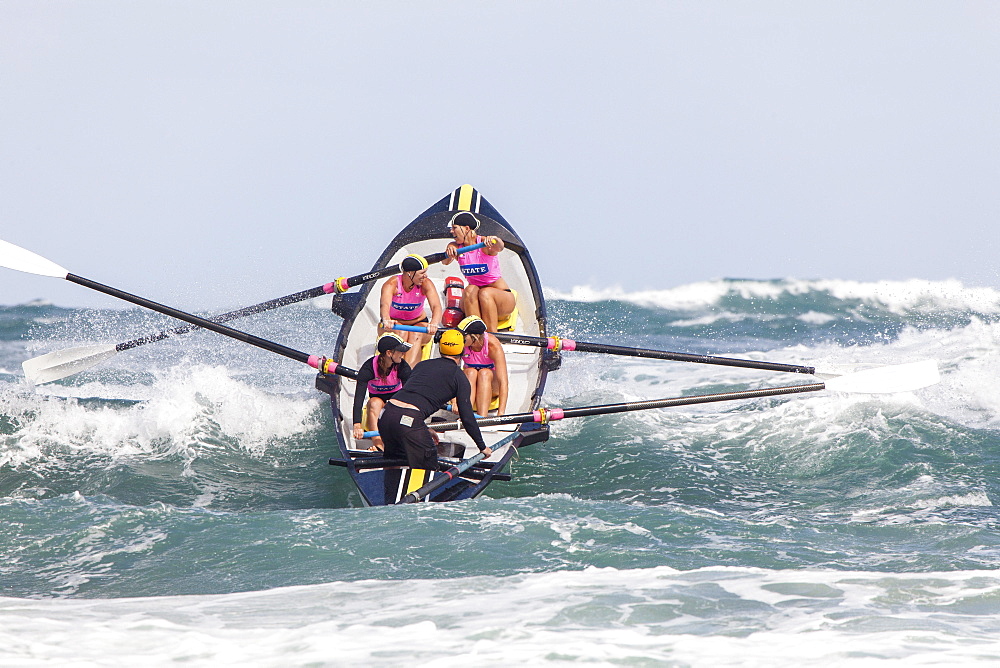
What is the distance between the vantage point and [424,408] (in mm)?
6898

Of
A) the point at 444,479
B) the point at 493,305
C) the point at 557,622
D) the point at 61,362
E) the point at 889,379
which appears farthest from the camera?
the point at 61,362

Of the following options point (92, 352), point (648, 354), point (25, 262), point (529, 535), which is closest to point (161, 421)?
point (92, 352)

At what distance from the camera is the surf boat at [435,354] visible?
275 inches

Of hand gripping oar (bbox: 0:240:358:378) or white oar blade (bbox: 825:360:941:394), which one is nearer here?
A: white oar blade (bbox: 825:360:941:394)

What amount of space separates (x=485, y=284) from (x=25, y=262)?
4.49m

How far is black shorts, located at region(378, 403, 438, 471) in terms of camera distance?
270 inches

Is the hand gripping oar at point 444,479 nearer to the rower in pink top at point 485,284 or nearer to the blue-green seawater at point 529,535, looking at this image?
the blue-green seawater at point 529,535

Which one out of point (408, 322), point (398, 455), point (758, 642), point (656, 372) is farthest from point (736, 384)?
point (758, 642)

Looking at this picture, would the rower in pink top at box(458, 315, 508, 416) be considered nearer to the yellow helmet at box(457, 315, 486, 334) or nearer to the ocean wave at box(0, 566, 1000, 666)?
the yellow helmet at box(457, 315, 486, 334)

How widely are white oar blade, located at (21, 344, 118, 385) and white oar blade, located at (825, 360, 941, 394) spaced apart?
24.2 ft

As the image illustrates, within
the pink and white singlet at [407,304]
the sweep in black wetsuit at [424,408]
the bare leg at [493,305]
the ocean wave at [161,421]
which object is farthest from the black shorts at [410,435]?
the ocean wave at [161,421]

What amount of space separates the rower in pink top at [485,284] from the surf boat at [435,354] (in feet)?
0.76

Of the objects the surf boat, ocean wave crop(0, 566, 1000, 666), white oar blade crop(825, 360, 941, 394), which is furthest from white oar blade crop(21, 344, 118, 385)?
white oar blade crop(825, 360, 941, 394)

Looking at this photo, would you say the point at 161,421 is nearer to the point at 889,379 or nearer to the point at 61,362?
the point at 61,362
